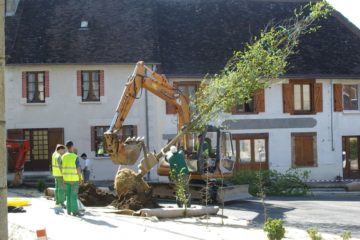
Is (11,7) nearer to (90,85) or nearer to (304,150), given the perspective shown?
(90,85)

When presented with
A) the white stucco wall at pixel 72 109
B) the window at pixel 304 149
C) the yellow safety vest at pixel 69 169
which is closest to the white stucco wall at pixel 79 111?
the white stucco wall at pixel 72 109

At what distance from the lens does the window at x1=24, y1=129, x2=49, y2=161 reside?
28750 mm

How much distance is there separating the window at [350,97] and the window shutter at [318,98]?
5.31 ft

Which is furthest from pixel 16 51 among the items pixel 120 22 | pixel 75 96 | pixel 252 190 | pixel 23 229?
pixel 23 229

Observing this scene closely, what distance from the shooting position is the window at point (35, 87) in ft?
94.7

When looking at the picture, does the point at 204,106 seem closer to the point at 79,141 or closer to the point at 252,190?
the point at 252,190

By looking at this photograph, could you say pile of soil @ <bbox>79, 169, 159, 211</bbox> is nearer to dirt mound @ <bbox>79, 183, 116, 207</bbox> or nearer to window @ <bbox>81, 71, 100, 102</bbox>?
dirt mound @ <bbox>79, 183, 116, 207</bbox>

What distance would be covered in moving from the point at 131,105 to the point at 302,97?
15056 millimetres

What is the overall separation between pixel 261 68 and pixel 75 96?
14984mm

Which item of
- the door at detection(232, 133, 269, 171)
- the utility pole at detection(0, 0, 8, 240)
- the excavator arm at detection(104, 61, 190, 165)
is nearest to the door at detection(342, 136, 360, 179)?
the door at detection(232, 133, 269, 171)

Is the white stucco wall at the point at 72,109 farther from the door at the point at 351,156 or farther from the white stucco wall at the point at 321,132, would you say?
the door at the point at 351,156

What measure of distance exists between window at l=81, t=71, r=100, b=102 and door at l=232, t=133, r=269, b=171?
24.3 ft

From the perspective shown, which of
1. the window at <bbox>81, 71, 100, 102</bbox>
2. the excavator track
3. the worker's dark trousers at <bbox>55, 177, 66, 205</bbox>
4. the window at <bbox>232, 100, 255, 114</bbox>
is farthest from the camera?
the window at <bbox>232, 100, 255, 114</bbox>

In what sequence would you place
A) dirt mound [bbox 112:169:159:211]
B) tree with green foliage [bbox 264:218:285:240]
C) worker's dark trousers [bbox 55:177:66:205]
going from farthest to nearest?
dirt mound [bbox 112:169:159:211] → worker's dark trousers [bbox 55:177:66:205] → tree with green foliage [bbox 264:218:285:240]
